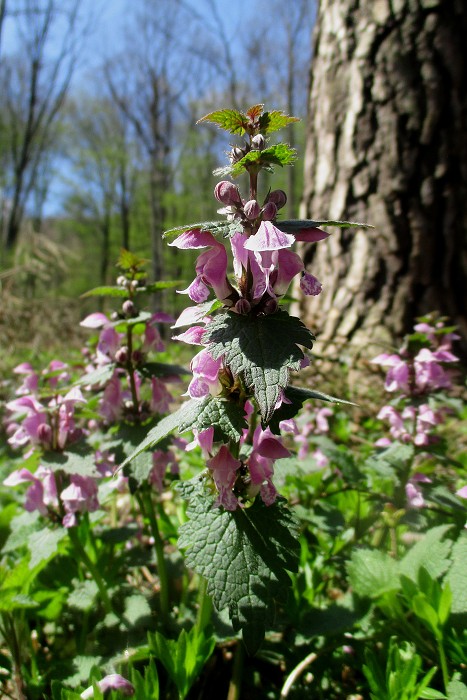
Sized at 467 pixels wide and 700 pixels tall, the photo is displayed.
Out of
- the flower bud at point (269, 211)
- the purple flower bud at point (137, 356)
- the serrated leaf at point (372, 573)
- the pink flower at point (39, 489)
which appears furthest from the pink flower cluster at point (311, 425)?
→ the flower bud at point (269, 211)

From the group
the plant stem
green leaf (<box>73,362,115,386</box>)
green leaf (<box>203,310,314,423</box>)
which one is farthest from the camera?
green leaf (<box>73,362,115,386</box>)

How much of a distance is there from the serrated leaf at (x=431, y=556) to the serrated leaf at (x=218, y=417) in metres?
0.63

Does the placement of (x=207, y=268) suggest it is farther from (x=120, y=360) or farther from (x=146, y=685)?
(x=146, y=685)

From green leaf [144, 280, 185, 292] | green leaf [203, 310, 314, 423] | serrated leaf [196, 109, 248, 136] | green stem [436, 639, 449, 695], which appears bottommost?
green stem [436, 639, 449, 695]

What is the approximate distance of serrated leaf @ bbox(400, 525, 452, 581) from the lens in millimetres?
1041

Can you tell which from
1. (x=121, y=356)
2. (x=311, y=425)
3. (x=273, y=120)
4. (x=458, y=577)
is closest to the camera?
(x=273, y=120)

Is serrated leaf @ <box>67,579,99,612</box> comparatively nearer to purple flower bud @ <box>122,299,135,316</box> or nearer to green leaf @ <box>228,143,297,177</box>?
purple flower bud @ <box>122,299,135,316</box>

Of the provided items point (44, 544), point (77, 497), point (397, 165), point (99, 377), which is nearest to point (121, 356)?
point (99, 377)

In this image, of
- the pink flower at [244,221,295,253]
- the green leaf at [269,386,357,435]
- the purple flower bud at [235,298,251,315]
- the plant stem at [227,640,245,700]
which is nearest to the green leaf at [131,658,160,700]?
the plant stem at [227,640,245,700]

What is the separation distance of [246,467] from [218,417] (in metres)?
0.22

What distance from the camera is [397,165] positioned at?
9.49ft

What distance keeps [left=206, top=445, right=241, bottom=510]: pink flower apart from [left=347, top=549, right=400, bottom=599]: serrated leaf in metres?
0.47

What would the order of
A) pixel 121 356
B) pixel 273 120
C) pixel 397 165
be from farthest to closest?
pixel 397 165 → pixel 121 356 → pixel 273 120

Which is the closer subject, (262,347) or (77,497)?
(262,347)
